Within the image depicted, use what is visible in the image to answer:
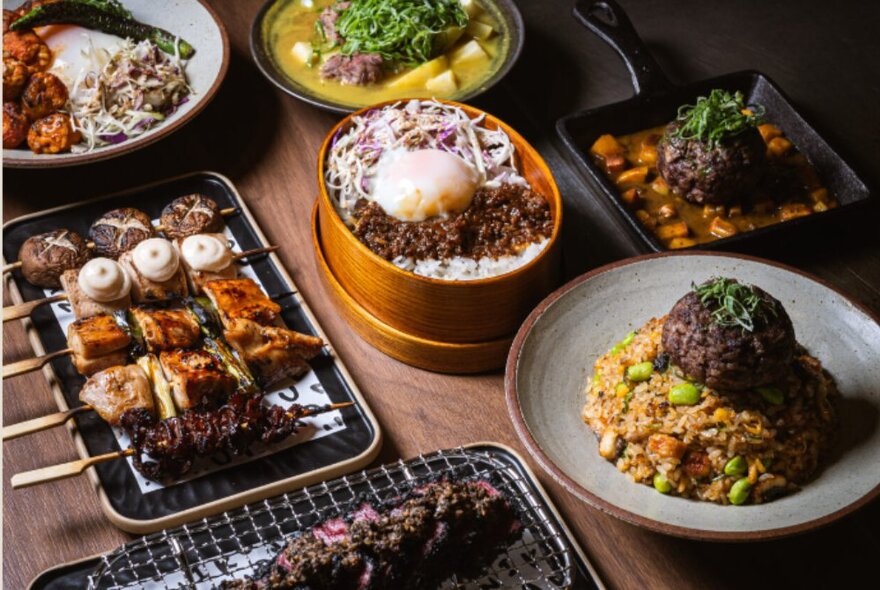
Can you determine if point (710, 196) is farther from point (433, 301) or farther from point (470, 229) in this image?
point (433, 301)

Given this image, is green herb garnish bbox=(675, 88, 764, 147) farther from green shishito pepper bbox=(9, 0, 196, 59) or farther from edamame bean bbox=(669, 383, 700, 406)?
green shishito pepper bbox=(9, 0, 196, 59)

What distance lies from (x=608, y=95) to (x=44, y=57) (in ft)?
9.30

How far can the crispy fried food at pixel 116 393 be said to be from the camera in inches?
138

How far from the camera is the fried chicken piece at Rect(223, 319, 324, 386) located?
3686mm

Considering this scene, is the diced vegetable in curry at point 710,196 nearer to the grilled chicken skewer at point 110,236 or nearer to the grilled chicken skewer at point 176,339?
the grilled chicken skewer at point 176,339

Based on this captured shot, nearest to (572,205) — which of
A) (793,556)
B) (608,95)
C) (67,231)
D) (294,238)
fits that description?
(608,95)

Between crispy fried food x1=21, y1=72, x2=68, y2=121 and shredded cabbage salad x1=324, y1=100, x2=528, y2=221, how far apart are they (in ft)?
4.40

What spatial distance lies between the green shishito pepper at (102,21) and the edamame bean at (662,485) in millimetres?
3188

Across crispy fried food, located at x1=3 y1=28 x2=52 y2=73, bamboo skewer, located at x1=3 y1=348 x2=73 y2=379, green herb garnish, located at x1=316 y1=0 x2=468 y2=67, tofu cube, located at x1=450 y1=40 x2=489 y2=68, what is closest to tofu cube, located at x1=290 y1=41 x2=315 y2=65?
green herb garnish, located at x1=316 y1=0 x2=468 y2=67

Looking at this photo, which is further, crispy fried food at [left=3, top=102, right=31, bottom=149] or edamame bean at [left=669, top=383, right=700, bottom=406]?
crispy fried food at [left=3, top=102, right=31, bottom=149]

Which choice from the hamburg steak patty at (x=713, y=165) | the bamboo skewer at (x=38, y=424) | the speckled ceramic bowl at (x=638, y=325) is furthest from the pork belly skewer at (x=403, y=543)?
the hamburg steak patty at (x=713, y=165)

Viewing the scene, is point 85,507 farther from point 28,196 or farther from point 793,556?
point 793,556

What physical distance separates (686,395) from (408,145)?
165 centimetres

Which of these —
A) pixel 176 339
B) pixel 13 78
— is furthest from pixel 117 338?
pixel 13 78
